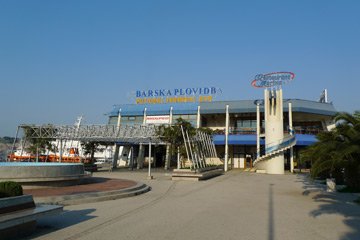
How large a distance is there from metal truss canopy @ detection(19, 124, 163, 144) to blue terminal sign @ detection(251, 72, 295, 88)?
15102mm

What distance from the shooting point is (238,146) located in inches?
2039

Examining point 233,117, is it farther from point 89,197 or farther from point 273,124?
point 89,197

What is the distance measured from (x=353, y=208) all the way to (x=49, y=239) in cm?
1209

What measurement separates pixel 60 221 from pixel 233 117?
44023 mm

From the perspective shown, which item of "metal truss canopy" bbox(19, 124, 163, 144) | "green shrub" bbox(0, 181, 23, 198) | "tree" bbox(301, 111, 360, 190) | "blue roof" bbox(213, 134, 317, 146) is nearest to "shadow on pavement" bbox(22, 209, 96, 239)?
"green shrub" bbox(0, 181, 23, 198)

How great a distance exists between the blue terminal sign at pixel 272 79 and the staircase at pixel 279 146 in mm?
7189

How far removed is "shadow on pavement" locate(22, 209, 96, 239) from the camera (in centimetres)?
966

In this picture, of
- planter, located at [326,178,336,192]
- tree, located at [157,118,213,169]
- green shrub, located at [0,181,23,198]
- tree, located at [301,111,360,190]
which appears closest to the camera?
green shrub, located at [0,181,23,198]

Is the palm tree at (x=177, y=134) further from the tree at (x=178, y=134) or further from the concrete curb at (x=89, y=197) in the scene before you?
the concrete curb at (x=89, y=197)

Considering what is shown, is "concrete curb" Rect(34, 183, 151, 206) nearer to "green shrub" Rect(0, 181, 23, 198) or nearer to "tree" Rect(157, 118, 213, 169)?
"green shrub" Rect(0, 181, 23, 198)

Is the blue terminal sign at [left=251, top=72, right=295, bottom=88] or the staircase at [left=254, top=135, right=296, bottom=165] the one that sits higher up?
the blue terminal sign at [left=251, top=72, right=295, bottom=88]

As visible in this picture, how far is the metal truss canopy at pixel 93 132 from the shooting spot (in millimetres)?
40875

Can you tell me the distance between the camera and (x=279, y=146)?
39.3 metres

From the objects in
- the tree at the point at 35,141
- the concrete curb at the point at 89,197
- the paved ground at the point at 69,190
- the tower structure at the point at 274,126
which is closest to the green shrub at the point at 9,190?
the concrete curb at the point at 89,197
